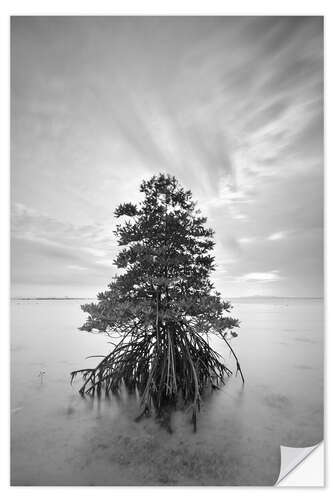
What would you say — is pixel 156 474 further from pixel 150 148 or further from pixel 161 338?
pixel 150 148

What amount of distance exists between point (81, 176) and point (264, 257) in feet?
8.99

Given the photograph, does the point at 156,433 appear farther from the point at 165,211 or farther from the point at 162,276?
the point at 165,211

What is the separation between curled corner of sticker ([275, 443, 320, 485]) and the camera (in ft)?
7.33

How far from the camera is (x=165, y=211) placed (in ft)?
10.3

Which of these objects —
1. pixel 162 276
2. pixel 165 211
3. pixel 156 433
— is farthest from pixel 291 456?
pixel 165 211

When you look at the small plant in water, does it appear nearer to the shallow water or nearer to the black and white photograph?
the black and white photograph

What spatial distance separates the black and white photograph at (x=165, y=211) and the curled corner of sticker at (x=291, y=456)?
18 millimetres

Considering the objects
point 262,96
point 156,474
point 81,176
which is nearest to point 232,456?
point 156,474

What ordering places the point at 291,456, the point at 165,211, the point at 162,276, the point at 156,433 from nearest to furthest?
1. the point at 291,456
2. the point at 156,433
3. the point at 162,276
4. the point at 165,211

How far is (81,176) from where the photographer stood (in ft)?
10.5

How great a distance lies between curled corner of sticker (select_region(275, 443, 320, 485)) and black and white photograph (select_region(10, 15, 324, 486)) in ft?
0.06

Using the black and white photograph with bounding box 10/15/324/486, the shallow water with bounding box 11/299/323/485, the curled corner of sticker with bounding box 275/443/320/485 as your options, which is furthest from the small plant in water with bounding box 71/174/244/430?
the curled corner of sticker with bounding box 275/443/320/485

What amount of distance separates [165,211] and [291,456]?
2897 mm
